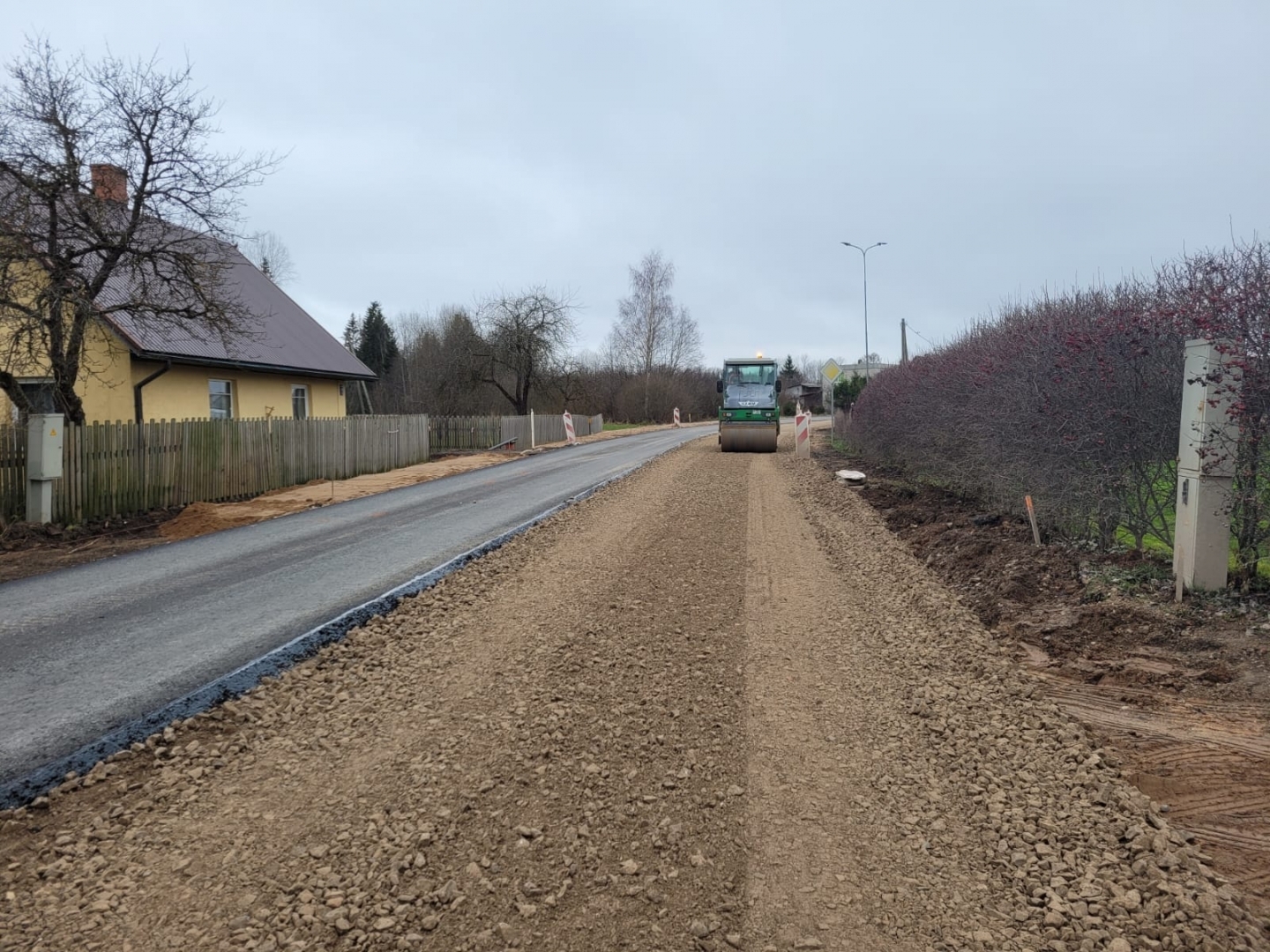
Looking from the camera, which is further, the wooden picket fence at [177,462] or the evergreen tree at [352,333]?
Result: the evergreen tree at [352,333]

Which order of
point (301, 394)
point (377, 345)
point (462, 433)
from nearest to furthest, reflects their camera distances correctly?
point (301, 394) → point (462, 433) → point (377, 345)

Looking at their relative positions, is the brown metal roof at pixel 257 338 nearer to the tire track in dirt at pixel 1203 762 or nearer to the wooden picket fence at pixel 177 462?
the wooden picket fence at pixel 177 462

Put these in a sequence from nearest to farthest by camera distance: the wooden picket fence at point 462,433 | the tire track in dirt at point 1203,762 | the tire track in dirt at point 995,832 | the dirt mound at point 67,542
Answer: the tire track in dirt at point 995,832, the tire track in dirt at point 1203,762, the dirt mound at point 67,542, the wooden picket fence at point 462,433

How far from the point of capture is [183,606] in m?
7.37

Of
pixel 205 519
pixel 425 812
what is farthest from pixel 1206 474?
pixel 205 519

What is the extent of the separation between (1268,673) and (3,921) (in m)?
6.47

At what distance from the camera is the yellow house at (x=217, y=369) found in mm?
17406

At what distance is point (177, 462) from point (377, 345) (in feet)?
169

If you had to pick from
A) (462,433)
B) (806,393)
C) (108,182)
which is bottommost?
(462,433)

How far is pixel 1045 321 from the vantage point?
31.9 ft

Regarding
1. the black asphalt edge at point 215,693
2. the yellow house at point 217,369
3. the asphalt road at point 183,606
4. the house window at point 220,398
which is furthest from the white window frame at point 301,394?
the black asphalt edge at point 215,693

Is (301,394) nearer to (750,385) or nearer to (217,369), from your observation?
(217,369)

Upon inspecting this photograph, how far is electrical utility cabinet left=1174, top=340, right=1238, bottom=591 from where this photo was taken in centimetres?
598

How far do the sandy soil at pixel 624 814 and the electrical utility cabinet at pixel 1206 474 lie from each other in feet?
5.97
